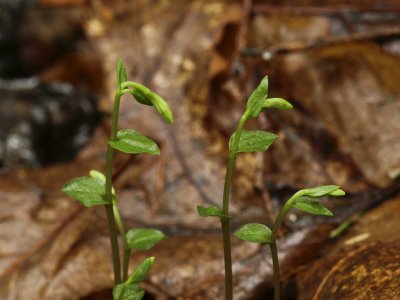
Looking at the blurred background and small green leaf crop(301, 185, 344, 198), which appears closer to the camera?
small green leaf crop(301, 185, 344, 198)

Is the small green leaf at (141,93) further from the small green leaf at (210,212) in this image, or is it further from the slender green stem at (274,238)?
the slender green stem at (274,238)

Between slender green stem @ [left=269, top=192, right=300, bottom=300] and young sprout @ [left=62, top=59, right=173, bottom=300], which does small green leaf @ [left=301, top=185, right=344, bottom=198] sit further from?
young sprout @ [left=62, top=59, right=173, bottom=300]

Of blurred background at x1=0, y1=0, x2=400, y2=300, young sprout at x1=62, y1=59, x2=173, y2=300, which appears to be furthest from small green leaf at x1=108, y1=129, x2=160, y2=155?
blurred background at x1=0, y1=0, x2=400, y2=300

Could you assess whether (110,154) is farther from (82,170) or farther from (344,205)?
(82,170)

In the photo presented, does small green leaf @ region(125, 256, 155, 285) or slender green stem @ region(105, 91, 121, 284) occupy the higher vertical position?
slender green stem @ region(105, 91, 121, 284)

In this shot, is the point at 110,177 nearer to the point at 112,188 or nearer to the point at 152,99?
the point at 112,188

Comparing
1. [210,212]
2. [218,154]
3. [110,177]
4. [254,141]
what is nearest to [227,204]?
[210,212]

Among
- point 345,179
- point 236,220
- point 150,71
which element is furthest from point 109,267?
point 150,71
